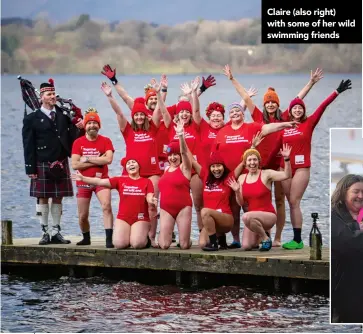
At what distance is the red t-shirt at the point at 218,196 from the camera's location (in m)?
18.4

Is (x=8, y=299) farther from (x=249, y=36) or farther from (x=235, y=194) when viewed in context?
(x=249, y=36)

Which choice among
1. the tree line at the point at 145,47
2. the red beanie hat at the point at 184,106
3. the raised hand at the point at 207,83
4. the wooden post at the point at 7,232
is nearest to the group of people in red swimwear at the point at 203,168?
the red beanie hat at the point at 184,106

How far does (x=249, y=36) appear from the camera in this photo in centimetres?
9556

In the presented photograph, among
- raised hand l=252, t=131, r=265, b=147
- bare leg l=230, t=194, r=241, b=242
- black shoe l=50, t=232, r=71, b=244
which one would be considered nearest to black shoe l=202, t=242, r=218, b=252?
bare leg l=230, t=194, r=241, b=242

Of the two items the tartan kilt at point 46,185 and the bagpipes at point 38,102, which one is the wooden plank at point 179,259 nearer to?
the tartan kilt at point 46,185

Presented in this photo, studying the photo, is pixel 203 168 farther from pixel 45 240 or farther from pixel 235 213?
pixel 45 240

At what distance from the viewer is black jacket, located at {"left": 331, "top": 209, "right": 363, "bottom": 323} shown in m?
14.2

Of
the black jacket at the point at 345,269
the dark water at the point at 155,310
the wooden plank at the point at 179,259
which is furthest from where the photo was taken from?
the wooden plank at the point at 179,259

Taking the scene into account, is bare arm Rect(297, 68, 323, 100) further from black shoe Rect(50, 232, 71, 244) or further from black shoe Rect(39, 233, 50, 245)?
black shoe Rect(39, 233, 50, 245)

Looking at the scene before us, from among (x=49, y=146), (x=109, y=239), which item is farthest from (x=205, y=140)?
(x=49, y=146)

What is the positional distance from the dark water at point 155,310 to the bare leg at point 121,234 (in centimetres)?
63

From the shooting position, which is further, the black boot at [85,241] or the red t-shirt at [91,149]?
the black boot at [85,241]

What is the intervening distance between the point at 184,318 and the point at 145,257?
1.22 meters

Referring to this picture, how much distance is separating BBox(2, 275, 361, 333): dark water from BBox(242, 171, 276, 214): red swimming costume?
1133mm
